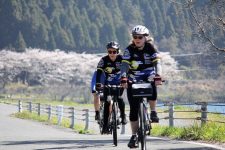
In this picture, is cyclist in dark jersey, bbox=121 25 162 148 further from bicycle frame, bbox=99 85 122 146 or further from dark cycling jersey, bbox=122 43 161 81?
bicycle frame, bbox=99 85 122 146

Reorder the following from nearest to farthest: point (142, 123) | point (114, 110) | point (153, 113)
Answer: point (142, 123)
point (153, 113)
point (114, 110)

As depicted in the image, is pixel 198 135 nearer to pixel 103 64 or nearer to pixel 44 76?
pixel 103 64

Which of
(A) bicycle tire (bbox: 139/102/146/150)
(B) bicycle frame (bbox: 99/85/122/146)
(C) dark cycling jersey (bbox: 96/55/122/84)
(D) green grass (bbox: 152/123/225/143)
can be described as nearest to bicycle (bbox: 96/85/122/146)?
(B) bicycle frame (bbox: 99/85/122/146)

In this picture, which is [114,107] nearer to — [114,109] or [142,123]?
[114,109]

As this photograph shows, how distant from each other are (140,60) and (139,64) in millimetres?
67

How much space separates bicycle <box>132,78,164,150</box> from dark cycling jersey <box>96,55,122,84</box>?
100 inches

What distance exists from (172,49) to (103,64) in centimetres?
9123

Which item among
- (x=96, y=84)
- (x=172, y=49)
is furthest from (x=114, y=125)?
(x=172, y=49)

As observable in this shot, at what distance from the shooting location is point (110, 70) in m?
11.1

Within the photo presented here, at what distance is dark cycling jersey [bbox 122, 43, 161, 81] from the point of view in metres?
8.70

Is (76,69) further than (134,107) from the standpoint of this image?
Yes

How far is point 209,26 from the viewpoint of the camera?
17203 mm

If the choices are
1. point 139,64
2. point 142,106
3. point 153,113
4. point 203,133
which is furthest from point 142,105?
point 203,133

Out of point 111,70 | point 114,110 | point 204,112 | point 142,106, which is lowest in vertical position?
point 204,112
